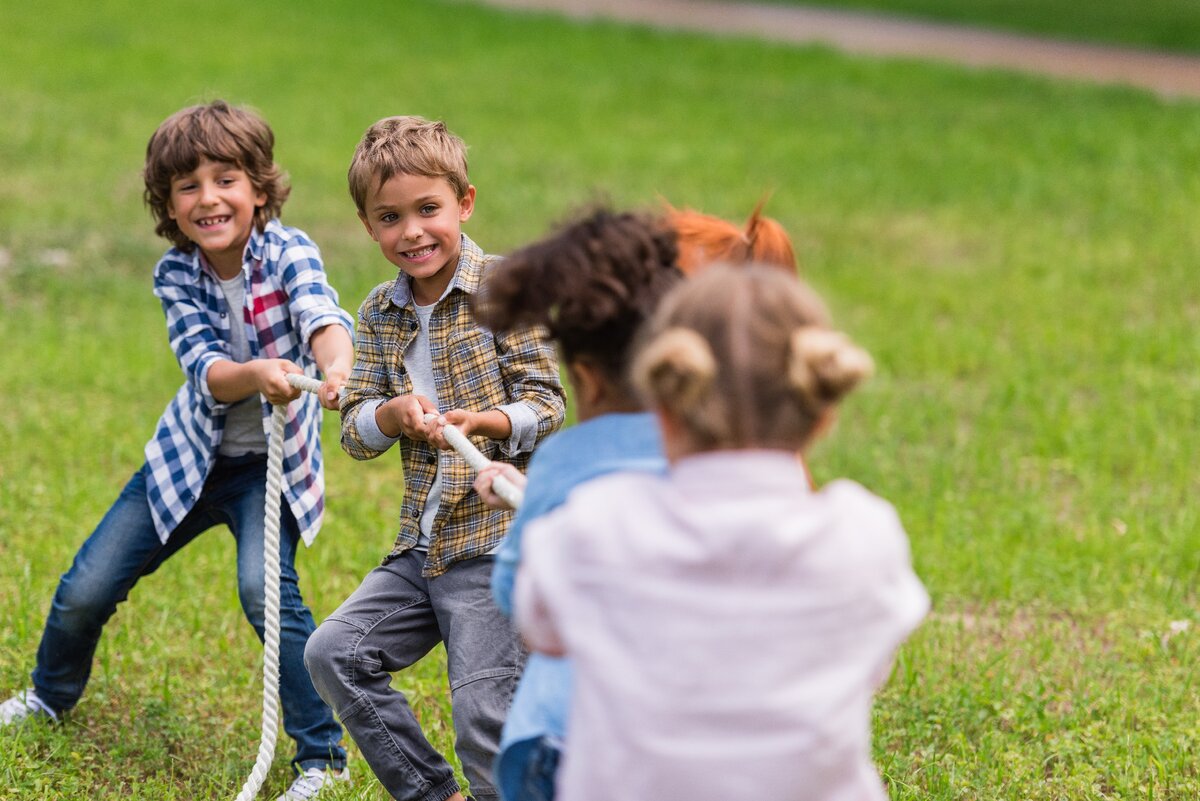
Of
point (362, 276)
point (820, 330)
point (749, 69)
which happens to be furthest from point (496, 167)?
point (820, 330)

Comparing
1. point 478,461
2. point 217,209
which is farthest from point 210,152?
point 478,461

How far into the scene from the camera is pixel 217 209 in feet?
12.2

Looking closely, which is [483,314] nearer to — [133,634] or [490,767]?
[490,767]

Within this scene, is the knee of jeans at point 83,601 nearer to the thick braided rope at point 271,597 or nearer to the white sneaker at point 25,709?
the white sneaker at point 25,709

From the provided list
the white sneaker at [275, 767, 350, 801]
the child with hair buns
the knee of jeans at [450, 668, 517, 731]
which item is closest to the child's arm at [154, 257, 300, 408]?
the knee of jeans at [450, 668, 517, 731]

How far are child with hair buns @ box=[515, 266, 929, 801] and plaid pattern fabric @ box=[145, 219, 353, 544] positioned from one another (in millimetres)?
1818

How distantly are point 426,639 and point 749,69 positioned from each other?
14054 mm

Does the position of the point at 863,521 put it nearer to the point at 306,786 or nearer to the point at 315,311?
the point at 315,311

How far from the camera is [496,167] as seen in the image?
11555mm

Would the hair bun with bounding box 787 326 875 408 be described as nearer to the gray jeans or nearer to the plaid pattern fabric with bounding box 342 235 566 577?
the plaid pattern fabric with bounding box 342 235 566 577

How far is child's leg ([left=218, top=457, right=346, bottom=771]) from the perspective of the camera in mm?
3697

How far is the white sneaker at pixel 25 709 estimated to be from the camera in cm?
401

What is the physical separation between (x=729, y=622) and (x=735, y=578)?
0.18 feet

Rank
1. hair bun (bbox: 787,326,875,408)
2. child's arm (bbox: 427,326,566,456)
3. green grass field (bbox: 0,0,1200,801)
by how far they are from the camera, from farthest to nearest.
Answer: green grass field (bbox: 0,0,1200,801)
child's arm (bbox: 427,326,566,456)
hair bun (bbox: 787,326,875,408)
